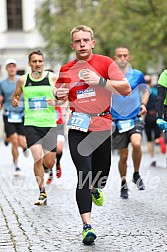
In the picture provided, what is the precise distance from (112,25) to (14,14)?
12.4m

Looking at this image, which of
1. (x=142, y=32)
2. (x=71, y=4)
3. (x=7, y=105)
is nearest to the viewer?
(x=7, y=105)

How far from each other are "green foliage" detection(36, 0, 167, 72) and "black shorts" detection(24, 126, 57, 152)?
11239mm

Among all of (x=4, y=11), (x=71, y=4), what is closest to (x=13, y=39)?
(x=4, y=11)

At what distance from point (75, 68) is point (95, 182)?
1125 millimetres

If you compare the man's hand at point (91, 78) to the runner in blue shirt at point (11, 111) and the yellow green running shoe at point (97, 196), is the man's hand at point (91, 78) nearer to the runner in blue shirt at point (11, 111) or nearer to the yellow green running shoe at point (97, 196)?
the yellow green running shoe at point (97, 196)

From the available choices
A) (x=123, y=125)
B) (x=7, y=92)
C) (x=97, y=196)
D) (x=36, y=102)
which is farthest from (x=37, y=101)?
(x=7, y=92)

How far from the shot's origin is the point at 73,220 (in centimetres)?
732

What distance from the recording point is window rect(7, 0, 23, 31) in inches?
1512

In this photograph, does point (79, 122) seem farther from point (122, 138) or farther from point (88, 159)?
point (122, 138)

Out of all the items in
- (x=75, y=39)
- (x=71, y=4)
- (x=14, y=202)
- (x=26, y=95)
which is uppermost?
(x=71, y=4)

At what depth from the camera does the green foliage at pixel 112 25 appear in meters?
21.1

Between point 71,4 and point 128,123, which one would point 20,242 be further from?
point 71,4

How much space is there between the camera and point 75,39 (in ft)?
20.6

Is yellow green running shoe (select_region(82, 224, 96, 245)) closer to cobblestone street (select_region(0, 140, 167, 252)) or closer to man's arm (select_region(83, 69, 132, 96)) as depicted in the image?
cobblestone street (select_region(0, 140, 167, 252))
